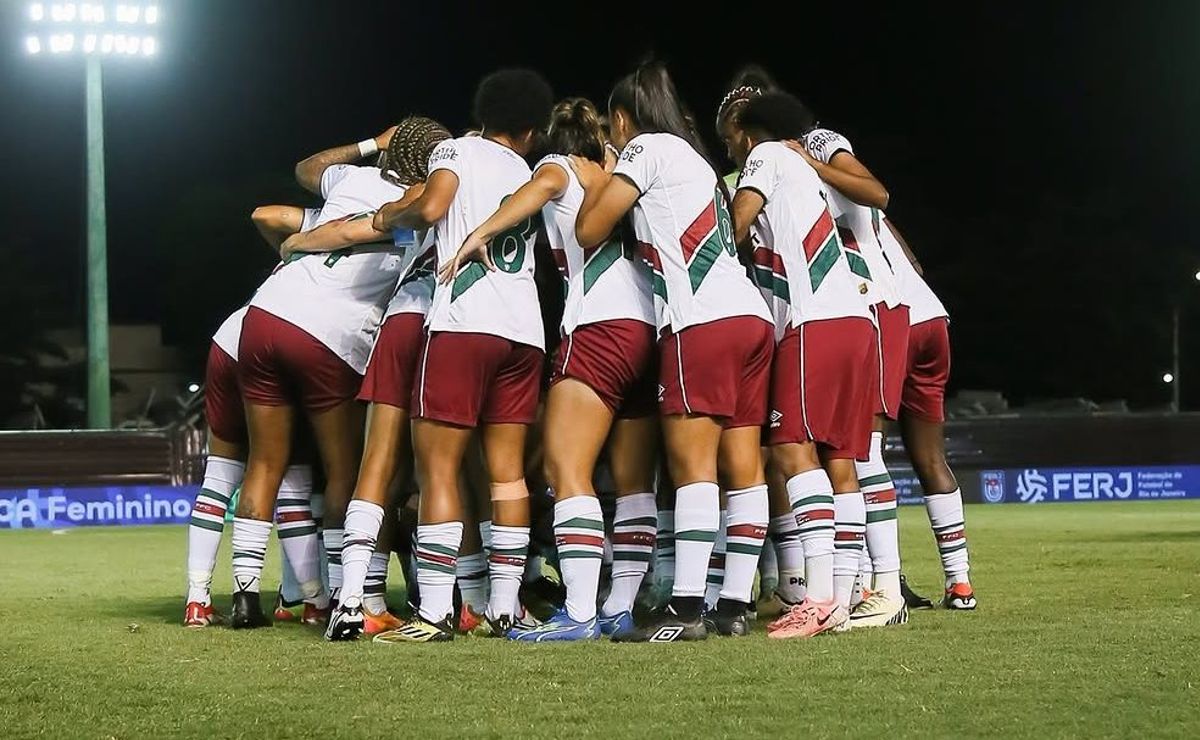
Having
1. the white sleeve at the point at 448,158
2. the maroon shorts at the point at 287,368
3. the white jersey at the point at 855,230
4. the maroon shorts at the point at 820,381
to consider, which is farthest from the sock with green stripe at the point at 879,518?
the maroon shorts at the point at 287,368

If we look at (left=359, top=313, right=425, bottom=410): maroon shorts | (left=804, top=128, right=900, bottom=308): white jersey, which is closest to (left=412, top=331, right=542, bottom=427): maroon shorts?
(left=359, top=313, right=425, bottom=410): maroon shorts

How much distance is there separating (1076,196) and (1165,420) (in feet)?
118

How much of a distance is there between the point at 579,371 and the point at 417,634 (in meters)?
1.16

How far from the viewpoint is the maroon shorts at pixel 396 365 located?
21.8ft

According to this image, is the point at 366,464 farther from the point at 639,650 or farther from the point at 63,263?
the point at 63,263

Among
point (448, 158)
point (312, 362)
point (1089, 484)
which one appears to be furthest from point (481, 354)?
point (1089, 484)

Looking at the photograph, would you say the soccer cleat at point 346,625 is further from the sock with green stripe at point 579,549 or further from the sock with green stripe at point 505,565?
the sock with green stripe at point 579,549

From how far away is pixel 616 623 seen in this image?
6.57m

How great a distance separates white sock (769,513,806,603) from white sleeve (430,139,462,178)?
2195 millimetres

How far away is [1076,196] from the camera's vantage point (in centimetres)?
5769

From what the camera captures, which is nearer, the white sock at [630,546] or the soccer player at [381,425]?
the soccer player at [381,425]

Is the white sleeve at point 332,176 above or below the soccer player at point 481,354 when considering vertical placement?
above

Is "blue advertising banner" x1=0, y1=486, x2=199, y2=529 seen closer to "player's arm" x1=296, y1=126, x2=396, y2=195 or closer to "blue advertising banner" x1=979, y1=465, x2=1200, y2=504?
"blue advertising banner" x1=979, y1=465, x2=1200, y2=504

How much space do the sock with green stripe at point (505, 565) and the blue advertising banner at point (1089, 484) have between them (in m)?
16.8
